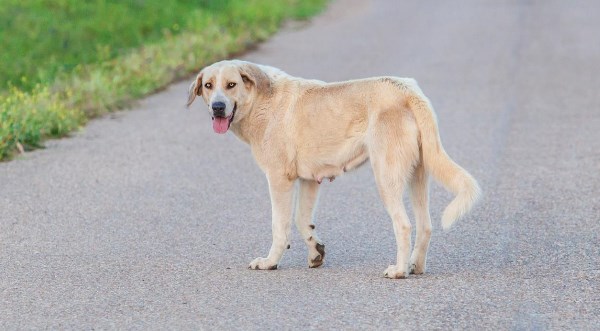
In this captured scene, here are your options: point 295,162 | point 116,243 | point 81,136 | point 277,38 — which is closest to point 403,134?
point 295,162

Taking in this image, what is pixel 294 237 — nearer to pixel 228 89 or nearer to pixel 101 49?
pixel 228 89

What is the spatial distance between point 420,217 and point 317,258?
0.65 m

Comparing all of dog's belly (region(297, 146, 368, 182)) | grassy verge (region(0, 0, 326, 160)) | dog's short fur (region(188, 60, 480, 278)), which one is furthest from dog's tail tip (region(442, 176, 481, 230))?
grassy verge (region(0, 0, 326, 160))

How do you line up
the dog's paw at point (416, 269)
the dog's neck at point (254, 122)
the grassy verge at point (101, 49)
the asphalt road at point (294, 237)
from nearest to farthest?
the asphalt road at point (294, 237), the dog's paw at point (416, 269), the dog's neck at point (254, 122), the grassy verge at point (101, 49)

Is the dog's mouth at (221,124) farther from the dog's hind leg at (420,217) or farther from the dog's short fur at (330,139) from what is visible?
the dog's hind leg at (420,217)

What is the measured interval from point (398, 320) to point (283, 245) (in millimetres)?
1369

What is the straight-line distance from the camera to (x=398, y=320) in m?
5.86

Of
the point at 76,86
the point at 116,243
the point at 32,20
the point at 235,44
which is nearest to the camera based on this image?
the point at 116,243

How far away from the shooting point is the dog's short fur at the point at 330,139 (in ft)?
22.3

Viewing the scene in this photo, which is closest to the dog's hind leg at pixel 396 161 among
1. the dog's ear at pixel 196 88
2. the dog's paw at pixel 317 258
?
the dog's paw at pixel 317 258

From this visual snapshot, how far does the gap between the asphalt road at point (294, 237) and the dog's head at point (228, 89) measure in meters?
0.83

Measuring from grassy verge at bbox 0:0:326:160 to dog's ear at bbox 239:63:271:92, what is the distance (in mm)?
4384

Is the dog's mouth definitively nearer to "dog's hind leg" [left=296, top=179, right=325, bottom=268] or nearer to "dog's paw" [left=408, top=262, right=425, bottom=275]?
"dog's hind leg" [left=296, top=179, right=325, bottom=268]

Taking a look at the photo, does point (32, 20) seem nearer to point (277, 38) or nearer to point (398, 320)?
point (277, 38)
